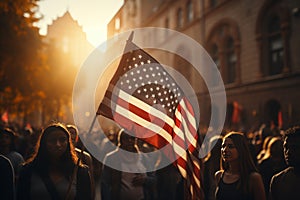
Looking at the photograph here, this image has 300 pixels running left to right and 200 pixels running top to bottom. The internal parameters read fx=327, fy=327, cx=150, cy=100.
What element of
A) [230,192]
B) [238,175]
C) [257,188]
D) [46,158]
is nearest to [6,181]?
[46,158]

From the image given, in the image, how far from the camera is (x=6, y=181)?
11.1 feet

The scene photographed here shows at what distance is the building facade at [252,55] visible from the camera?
19688mm

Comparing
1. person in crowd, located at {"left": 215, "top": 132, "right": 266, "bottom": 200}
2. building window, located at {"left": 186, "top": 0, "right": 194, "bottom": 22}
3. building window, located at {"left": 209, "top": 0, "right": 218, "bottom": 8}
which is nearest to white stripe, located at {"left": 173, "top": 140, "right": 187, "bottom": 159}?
person in crowd, located at {"left": 215, "top": 132, "right": 266, "bottom": 200}

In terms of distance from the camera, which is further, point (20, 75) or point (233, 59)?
point (233, 59)

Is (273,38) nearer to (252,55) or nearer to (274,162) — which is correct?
(252,55)

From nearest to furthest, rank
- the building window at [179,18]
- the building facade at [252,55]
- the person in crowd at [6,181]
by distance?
1. the person in crowd at [6,181]
2. the building facade at [252,55]
3. the building window at [179,18]

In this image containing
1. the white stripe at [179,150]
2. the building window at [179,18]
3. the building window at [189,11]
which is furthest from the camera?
the building window at [179,18]

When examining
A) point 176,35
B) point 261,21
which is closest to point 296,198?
point 261,21

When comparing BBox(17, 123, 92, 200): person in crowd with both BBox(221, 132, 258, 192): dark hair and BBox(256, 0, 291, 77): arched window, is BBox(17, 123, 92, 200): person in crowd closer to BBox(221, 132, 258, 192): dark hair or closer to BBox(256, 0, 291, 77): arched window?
BBox(221, 132, 258, 192): dark hair

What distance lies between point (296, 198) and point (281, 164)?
2322 millimetres

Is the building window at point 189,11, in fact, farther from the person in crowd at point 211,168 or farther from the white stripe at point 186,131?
the white stripe at point 186,131

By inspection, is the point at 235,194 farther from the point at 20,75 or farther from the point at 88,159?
the point at 20,75

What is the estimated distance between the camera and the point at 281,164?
515cm

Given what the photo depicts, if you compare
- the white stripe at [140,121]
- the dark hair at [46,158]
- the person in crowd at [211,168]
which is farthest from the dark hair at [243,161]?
the person in crowd at [211,168]
